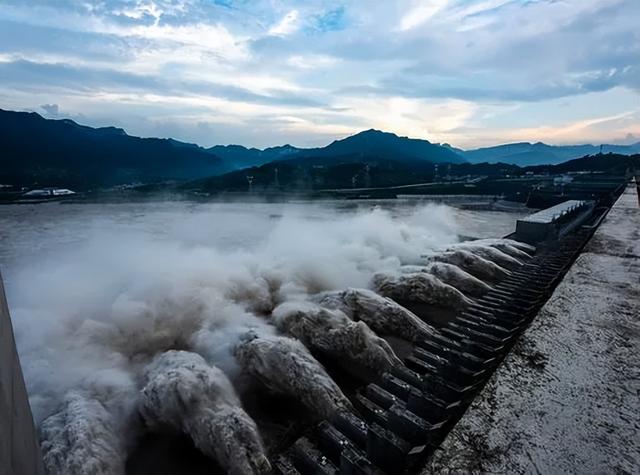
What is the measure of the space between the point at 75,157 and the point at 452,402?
3728 inches

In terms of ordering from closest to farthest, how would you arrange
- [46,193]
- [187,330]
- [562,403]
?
[562,403] < [187,330] < [46,193]

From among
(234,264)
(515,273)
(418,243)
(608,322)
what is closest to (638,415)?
(608,322)

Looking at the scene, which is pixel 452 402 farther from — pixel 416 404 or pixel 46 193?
pixel 46 193

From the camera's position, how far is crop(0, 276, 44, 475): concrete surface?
4.87 ft

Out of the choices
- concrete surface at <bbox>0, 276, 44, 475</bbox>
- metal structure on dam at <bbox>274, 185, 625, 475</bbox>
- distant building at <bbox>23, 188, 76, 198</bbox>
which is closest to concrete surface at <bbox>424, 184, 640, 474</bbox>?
metal structure on dam at <bbox>274, 185, 625, 475</bbox>

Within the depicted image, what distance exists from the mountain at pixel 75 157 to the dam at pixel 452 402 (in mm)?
67079

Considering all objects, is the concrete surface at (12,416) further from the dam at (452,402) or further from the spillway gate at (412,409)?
the spillway gate at (412,409)

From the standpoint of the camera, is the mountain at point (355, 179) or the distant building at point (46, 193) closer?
the distant building at point (46, 193)

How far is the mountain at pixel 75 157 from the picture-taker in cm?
6104

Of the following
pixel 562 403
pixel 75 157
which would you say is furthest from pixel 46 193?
pixel 562 403

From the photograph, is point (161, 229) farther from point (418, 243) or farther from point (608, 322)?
point (608, 322)

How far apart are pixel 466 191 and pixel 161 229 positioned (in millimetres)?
45370

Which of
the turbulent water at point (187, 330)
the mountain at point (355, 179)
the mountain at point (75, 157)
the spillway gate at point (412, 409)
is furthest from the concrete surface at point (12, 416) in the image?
the mountain at point (75, 157)

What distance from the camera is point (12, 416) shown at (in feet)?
5.27
